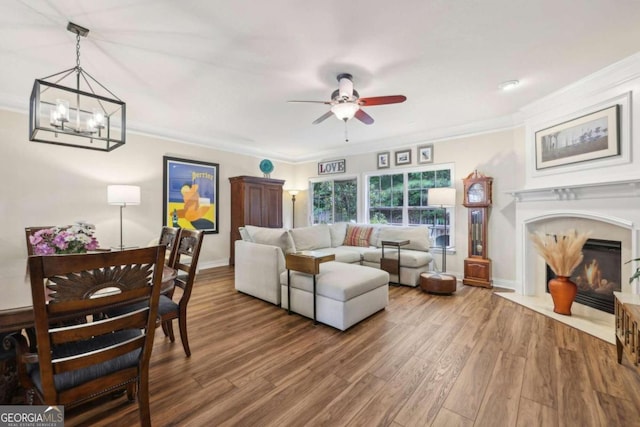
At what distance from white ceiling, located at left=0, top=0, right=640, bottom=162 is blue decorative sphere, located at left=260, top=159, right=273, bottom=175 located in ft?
7.14

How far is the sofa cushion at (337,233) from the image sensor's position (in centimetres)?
487

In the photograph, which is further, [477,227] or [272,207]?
[272,207]

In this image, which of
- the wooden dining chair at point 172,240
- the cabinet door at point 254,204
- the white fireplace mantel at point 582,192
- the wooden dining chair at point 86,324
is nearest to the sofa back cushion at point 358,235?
the cabinet door at point 254,204

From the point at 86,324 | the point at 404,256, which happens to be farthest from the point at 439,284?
the point at 86,324

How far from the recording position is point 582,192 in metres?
2.91

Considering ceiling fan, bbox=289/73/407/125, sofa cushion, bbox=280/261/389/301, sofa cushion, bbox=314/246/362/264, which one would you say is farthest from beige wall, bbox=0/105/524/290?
ceiling fan, bbox=289/73/407/125

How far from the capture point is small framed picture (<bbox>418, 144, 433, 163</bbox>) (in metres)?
4.66

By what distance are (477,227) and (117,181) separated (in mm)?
5681

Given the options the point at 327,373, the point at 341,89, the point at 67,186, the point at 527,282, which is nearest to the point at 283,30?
the point at 341,89

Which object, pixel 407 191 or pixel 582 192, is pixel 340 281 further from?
pixel 407 191

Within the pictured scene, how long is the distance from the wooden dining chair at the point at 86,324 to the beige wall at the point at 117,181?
3.25 meters

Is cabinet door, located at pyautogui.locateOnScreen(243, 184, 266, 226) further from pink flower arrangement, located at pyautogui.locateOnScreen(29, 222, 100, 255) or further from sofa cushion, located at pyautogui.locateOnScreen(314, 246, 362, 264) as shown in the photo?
pink flower arrangement, located at pyautogui.locateOnScreen(29, 222, 100, 255)

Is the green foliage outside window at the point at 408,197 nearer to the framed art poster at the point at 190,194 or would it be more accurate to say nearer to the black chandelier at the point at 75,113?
the framed art poster at the point at 190,194

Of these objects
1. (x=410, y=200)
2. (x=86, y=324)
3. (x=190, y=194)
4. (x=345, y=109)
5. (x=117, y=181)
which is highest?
(x=345, y=109)
